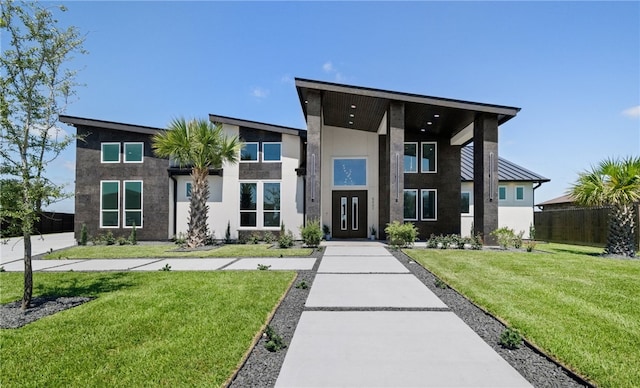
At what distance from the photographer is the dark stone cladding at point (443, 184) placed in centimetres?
A: 1535

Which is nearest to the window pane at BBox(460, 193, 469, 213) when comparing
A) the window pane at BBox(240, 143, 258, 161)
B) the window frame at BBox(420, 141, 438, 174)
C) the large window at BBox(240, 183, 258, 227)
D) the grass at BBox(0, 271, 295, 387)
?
the window frame at BBox(420, 141, 438, 174)

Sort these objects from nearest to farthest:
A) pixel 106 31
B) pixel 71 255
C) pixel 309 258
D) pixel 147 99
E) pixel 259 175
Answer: pixel 106 31
pixel 309 258
pixel 71 255
pixel 147 99
pixel 259 175

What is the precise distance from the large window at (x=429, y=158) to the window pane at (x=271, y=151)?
7116mm

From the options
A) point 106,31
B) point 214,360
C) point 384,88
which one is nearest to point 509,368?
point 214,360

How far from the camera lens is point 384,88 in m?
12.0

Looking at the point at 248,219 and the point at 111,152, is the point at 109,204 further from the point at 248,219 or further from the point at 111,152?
the point at 248,219

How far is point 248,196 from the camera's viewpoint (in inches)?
561

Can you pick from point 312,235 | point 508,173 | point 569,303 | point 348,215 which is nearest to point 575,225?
point 508,173

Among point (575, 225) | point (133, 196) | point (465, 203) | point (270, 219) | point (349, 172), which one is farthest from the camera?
point (465, 203)

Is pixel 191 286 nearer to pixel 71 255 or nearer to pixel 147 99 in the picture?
pixel 71 255

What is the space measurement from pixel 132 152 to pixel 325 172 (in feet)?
29.3

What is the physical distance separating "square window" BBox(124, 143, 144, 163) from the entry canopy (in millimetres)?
7718

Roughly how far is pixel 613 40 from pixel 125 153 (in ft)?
58.8

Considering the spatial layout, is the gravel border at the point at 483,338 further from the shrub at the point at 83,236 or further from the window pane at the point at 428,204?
the shrub at the point at 83,236
